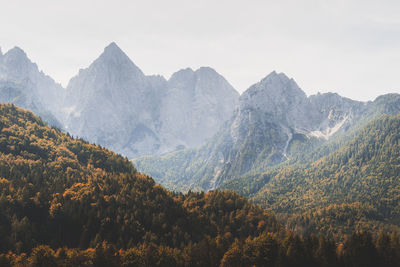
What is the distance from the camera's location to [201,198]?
566 feet

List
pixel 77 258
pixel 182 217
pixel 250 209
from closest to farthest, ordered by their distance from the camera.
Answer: pixel 77 258, pixel 182 217, pixel 250 209

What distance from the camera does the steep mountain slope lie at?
380 ft

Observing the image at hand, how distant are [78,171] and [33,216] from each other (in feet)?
174

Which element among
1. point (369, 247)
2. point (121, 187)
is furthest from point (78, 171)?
point (369, 247)

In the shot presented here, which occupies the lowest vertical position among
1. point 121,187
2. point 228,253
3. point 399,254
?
point 399,254

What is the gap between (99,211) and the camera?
125000 millimetres

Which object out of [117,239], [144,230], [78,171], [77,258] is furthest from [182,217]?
[78,171]

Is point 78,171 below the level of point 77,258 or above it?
above

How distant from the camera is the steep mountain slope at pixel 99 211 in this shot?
4562 inches

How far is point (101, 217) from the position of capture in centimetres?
12419

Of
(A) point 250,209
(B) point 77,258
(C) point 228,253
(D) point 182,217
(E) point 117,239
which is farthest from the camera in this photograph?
(A) point 250,209

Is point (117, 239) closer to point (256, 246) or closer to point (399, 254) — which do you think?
point (256, 246)

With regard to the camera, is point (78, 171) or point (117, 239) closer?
point (117, 239)

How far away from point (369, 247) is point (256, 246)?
3496 cm
